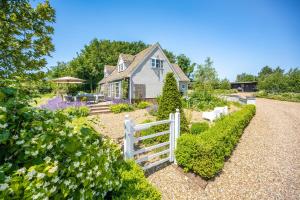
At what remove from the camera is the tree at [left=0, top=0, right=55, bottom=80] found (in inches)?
131

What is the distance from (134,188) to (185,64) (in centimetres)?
4922

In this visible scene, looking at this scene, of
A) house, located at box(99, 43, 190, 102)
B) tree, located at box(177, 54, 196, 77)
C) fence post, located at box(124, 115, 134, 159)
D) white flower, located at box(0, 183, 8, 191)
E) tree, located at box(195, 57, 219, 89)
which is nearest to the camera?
white flower, located at box(0, 183, 8, 191)

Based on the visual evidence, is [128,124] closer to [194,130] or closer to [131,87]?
[194,130]

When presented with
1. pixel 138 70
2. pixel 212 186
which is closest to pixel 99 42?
pixel 138 70

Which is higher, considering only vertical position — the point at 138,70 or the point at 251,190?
the point at 138,70

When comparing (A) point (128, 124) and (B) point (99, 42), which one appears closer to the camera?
(A) point (128, 124)

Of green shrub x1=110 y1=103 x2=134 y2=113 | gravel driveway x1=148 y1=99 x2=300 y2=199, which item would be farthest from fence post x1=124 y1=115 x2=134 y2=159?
green shrub x1=110 y1=103 x2=134 y2=113

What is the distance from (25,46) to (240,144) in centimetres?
857

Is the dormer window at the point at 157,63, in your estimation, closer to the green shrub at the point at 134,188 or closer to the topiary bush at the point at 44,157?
the green shrub at the point at 134,188

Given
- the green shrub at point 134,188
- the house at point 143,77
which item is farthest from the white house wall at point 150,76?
the green shrub at point 134,188

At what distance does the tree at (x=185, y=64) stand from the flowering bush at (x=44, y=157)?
4767 cm

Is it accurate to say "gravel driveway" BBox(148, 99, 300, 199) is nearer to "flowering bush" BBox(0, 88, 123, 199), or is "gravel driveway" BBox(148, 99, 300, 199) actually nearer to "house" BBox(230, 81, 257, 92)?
"flowering bush" BBox(0, 88, 123, 199)

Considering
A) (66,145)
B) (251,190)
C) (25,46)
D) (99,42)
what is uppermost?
(99,42)

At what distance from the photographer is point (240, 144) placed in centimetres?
738
